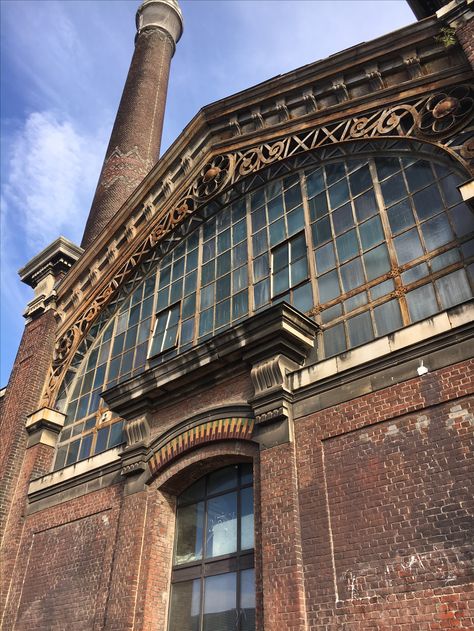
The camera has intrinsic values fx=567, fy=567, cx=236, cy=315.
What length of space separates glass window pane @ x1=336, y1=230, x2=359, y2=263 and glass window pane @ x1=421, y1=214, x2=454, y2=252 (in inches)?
49.4

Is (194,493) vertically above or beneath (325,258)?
beneath

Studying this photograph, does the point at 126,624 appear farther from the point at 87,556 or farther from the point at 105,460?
the point at 105,460

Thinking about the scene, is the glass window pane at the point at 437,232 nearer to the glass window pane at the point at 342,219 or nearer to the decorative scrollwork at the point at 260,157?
the glass window pane at the point at 342,219

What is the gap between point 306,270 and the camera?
401 inches

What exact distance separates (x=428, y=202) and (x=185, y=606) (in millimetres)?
7438

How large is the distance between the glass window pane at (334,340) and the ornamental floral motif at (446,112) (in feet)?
11.4

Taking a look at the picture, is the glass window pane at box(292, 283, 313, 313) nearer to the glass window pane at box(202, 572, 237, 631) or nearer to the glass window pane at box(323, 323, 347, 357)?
the glass window pane at box(323, 323, 347, 357)

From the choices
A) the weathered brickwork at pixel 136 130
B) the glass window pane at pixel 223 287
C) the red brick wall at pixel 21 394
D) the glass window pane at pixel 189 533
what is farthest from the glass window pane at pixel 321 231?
the weathered brickwork at pixel 136 130

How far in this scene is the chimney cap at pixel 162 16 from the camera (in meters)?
31.4

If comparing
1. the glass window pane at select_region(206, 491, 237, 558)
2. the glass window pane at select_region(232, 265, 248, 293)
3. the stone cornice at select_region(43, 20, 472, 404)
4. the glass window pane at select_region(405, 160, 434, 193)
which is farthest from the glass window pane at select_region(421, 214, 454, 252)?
the glass window pane at select_region(206, 491, 237, 558)

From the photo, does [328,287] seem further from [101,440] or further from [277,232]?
[101,440]

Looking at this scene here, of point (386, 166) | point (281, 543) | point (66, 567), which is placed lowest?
point (281, 543)

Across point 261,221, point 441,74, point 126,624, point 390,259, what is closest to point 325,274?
point 390,259

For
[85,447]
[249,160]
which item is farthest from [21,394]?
[249,160]
